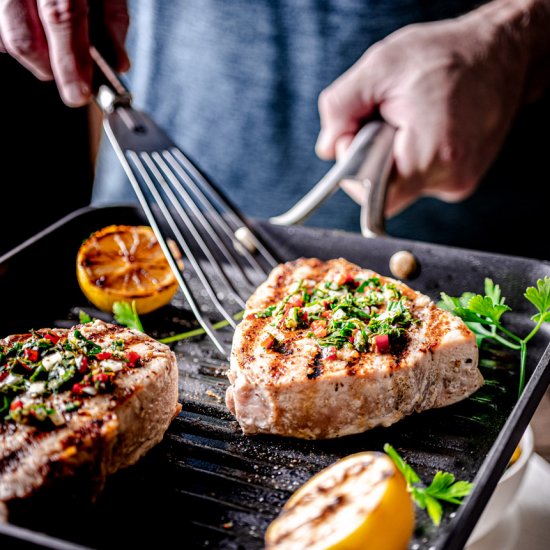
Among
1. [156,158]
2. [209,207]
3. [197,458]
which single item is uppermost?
[156,158]

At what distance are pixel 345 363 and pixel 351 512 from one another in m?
0.73

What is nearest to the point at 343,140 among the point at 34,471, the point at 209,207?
the point at 209,207

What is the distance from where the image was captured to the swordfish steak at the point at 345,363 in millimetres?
2564

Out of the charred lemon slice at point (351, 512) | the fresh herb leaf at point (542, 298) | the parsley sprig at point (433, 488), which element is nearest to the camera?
the charred lemon slice at point (351, 512)

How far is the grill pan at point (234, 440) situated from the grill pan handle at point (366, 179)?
9 centimetres

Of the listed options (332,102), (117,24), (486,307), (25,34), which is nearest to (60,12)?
(25,34)

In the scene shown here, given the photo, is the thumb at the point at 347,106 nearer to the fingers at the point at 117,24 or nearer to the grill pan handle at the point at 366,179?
the grill pan handle at the point at 366,179

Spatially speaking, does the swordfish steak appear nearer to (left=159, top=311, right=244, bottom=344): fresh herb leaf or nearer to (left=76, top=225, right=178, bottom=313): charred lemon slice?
(left=159, top=311, right=244, bottom=344): fresh herb leaf

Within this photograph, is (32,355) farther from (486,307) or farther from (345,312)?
(486,307)

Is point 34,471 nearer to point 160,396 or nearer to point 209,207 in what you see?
point 160,396

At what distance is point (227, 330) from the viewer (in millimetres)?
3305

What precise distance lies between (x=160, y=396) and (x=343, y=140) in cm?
207

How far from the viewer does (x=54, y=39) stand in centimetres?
315

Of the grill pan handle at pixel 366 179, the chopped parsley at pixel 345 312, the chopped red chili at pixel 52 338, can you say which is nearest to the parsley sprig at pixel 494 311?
the chopped parsley at pixel 345 312
